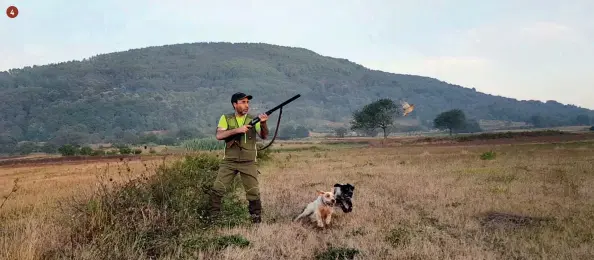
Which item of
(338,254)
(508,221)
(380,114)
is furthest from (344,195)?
(380,114)

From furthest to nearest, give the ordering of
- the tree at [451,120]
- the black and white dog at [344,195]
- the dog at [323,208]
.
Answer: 1. the tree at [451,120]
2. the black and white dog at [344,195]
3. the dog at [323,208]

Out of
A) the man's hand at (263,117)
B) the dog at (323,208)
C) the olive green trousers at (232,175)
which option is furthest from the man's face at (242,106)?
the dog at (323,208)

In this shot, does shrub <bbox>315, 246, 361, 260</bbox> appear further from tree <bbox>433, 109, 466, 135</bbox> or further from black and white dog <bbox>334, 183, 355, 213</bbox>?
tree <bbox>433, 109, 466, 135</bbox>

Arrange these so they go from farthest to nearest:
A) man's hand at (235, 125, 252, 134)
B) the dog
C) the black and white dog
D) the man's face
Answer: the black and white dog → the dog → the man's face → man's hand at (235, 125, 252, 134)

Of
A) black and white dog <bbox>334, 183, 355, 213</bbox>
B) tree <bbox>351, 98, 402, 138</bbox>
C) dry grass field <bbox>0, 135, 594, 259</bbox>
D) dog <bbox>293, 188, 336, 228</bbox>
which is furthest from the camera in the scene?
tree <bbox>351, 98, 402, 138</bbox>

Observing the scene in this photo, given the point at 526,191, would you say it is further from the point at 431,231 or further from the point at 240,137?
the point at 240,137

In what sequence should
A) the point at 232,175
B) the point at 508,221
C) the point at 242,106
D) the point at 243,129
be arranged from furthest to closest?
the point at 508,221 < the point at 232,175 < the point at 242,106 < the point at 243,129

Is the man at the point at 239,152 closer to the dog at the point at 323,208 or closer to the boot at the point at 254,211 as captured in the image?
the boot at the point at 254,211

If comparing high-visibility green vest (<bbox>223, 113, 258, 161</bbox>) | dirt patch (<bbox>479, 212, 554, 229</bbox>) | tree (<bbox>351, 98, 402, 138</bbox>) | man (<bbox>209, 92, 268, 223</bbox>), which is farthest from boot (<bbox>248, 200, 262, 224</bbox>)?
tree (<bbox>351, 98, 402, 138</bbox>)

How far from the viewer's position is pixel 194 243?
6273mm

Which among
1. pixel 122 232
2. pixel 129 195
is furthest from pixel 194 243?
pixel 129 195

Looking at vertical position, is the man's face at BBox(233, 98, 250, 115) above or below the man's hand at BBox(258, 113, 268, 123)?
above

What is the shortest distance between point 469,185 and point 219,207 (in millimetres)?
8329

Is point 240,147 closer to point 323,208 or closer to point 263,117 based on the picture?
point 263,117
